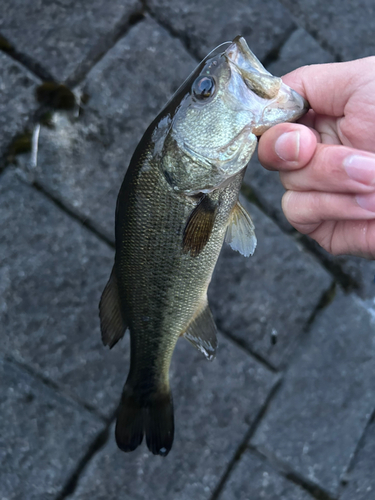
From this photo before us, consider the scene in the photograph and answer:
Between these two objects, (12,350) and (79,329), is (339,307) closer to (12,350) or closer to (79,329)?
(79,329)

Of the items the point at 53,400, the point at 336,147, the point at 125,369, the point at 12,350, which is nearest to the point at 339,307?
the point at 125,369

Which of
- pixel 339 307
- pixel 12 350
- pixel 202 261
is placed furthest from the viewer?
pixel 339 307

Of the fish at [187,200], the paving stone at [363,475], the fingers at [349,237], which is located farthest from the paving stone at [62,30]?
the paving stone at [363,475]

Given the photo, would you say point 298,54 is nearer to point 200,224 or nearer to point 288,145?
point 288,145

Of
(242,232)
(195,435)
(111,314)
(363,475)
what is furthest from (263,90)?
(363,475)

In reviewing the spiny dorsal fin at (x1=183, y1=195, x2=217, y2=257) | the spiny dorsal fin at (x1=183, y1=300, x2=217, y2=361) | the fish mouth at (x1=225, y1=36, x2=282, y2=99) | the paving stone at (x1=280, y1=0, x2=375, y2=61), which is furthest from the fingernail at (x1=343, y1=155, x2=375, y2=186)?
Answer: the paving stone at (x1=280, y1=0, x2=375, y2=61)

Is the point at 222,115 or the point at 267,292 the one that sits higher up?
the point at 222,115
